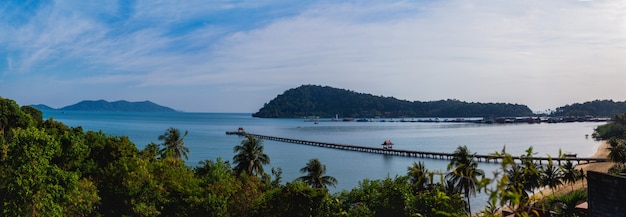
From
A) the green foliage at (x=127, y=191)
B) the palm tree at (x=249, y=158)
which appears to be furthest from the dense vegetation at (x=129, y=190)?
the palm tree at (x=249, y=158)

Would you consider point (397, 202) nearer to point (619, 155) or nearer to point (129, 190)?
point (129, 190)

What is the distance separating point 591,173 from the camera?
13.7 m

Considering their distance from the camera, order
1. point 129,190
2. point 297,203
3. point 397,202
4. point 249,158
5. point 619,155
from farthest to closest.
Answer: point 619,155
point 249,158
point 397,202
point 297,203
point 129,190

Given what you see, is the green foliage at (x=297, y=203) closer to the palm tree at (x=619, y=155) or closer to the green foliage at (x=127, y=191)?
the green foliage at (x=127, y=191)

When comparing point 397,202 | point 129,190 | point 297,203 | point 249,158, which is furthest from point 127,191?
point 249,158

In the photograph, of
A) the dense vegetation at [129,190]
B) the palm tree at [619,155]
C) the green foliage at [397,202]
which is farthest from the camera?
the palm tree at [619,155]

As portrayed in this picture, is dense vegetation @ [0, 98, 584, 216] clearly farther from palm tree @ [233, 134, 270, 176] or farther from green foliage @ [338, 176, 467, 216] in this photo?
palm tree @ [233, 134, 270, 176]

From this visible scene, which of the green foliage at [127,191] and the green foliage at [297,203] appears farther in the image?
the green foliage at [297,203]

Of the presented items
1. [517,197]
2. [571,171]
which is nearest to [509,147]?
[571,171]

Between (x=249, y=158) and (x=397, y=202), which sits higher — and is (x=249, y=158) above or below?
above

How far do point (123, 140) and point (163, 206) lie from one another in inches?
192

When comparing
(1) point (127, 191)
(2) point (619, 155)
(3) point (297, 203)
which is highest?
(1) point (127, 191)

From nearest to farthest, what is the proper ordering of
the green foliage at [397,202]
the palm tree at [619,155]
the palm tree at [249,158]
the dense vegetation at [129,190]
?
the dense vegetation at [129,190] < the green foliage at [397,202] < the palm tree at [249,158] < the palm tree at [619,155]

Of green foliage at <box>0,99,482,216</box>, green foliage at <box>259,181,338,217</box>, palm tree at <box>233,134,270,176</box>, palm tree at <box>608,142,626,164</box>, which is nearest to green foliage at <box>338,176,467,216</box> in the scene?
green foliage at <box>0,99,482,216</box>
